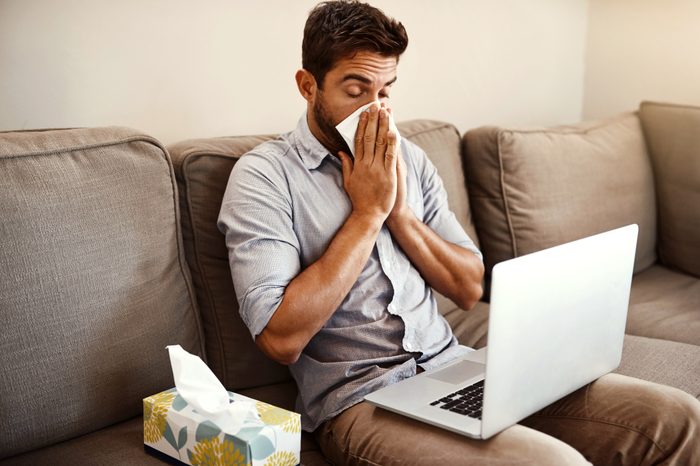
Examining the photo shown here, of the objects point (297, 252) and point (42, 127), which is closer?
point (297, 252)

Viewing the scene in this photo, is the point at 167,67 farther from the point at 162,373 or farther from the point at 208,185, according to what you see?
the point at 162,373

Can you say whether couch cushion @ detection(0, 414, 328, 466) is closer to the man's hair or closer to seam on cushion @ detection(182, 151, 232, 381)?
seam on cushion @ detection(182, 151, 232, 381)

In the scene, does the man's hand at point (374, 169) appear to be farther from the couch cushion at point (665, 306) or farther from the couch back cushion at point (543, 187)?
the couch cushion at point (665, 306)

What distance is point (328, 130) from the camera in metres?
1.63

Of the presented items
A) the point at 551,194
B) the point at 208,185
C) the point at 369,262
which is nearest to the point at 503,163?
the point at 551,194

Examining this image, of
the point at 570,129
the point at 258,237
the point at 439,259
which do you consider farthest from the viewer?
the point at 570,129

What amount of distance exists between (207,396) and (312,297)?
0.93ft

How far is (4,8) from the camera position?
5.19ft

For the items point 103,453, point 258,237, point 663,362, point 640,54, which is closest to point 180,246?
point 258,237

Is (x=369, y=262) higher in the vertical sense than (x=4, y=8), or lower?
lower

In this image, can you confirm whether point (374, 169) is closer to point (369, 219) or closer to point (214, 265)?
point (369, 219)

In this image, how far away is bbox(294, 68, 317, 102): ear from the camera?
165 cm

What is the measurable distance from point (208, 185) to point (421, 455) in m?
0.68

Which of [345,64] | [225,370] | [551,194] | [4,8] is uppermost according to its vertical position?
[4,8]
